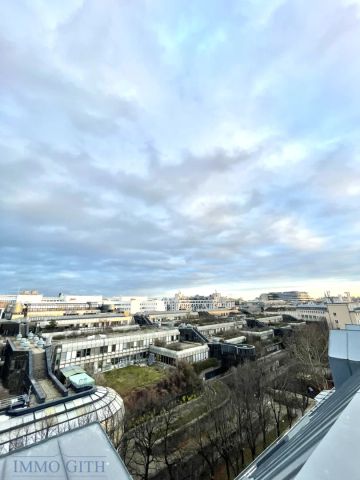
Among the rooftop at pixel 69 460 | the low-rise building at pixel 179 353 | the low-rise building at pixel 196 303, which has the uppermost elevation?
the low-rise building at pixel 196 303

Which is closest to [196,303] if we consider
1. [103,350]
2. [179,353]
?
[179,353]

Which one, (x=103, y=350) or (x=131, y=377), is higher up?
(x=103, y=350)

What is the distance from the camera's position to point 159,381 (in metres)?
35.0

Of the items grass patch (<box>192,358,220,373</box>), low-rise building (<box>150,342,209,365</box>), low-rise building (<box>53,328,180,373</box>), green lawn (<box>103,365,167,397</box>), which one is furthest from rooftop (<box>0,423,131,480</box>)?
grass patch (<box>192,358,220,373</box>)

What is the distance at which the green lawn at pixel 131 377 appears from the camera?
1328 inches

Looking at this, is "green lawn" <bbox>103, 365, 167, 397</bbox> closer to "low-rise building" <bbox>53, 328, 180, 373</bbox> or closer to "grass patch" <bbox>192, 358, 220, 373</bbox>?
"low-rise building" <bbox>53, 328, 180, 373</bbox>

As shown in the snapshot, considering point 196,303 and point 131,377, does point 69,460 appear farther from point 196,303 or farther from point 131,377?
point 196,303

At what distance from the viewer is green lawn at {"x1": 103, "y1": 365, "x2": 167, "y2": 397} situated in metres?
33.7

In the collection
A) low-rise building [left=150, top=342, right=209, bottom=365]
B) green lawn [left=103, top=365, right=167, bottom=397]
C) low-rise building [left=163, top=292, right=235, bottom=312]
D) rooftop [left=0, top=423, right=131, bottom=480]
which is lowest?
green lawn [left=103, top=365, right=167, bottom=397]

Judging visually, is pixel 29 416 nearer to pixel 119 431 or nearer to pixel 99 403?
pixel 99 403

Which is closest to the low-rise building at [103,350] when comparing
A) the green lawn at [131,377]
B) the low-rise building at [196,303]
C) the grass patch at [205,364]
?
the green lawn at [131,377]

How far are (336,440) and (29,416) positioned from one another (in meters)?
Answer: 23.5

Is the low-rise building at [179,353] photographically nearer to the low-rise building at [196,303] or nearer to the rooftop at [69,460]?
the rooftop at [69,460]

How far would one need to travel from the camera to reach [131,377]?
37.7 metres
